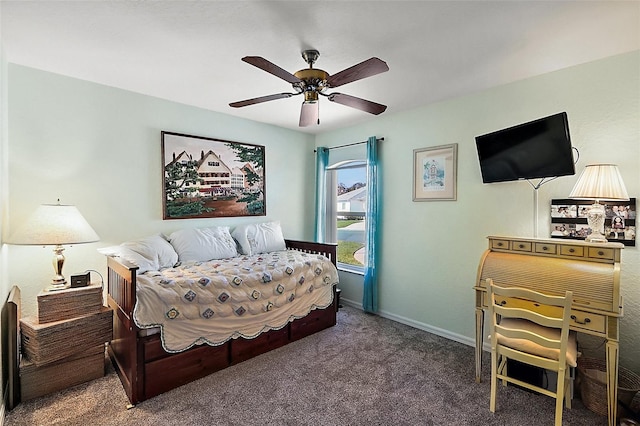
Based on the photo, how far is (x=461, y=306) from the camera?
10.3 feet

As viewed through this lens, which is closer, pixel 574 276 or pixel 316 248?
pixel 574 276

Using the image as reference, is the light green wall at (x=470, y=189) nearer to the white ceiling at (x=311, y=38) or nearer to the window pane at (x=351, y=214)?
the white ceiling at (x=311, y=38)

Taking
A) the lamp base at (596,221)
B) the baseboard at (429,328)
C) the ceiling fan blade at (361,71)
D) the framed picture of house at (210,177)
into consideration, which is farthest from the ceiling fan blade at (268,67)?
the baseboard at (429,328)

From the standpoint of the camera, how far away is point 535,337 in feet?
6.04

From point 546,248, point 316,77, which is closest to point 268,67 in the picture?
point 316,77

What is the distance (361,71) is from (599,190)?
175cm

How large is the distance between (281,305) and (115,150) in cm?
219

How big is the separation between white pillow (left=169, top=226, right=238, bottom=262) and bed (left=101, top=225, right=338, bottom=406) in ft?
1.50

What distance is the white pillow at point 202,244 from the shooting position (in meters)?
3.19

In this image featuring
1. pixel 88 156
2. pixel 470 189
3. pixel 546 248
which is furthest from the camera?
pixel 470 189

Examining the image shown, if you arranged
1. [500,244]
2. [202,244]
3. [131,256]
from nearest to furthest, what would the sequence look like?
[500,244], [131,256], [202,244]

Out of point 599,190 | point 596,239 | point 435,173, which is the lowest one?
point 596,239

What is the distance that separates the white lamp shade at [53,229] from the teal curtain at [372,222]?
2.80 m

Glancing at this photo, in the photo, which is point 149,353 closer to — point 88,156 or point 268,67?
point 88,156
